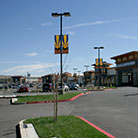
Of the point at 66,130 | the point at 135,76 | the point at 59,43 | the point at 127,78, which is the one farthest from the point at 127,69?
the point at 66,130

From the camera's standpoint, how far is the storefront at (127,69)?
53750 mm

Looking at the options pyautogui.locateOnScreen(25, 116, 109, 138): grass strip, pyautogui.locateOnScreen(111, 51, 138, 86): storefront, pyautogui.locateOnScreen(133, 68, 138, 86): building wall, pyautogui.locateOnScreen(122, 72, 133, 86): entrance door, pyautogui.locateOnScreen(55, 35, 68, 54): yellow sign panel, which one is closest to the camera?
pyautogui.locateOnScreen(25, 116, 109, 138): grass strip

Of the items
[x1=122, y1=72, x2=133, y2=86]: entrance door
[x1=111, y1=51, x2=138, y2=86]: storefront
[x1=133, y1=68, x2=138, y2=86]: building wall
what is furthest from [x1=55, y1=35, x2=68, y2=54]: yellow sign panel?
[x1=122, y1=72, x2=133, y2=86]: entrance door

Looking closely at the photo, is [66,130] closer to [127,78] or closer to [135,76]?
[135,76]

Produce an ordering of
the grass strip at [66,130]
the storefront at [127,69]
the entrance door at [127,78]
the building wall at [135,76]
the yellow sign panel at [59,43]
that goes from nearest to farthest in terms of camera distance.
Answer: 1. the grass strip at [66,130]
2. the yellow sign panel at [59,43]
3. the building wall at [135,76]
4. the storefront at [127,69]
5. the entrance door at [127,78]

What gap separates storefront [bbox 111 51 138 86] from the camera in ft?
176

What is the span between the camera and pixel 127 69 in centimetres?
5653

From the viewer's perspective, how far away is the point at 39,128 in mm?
8391

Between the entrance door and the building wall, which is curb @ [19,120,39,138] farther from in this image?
the entrance door

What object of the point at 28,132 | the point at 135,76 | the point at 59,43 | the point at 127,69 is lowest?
the point at 28,132

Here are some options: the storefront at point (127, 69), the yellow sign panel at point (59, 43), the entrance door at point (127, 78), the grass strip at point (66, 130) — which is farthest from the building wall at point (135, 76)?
the grass strip at point (66, 130)

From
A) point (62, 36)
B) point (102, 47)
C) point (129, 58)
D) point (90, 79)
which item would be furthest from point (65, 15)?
point (90, 79)

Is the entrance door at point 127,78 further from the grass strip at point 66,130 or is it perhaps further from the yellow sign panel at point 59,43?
the grass strip at point 66,130

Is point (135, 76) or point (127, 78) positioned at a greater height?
point (135, 76)
